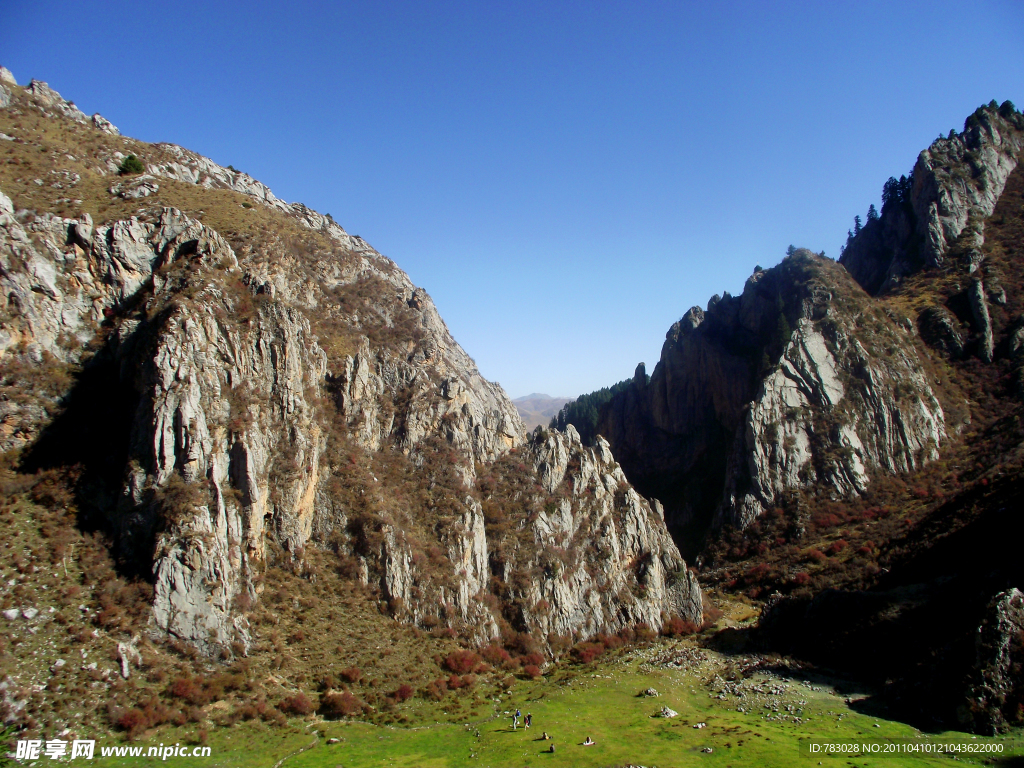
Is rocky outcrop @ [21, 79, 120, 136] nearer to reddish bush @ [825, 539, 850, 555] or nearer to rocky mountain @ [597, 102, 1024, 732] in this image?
rocky mountain @ [597, 102, 1024, 732]

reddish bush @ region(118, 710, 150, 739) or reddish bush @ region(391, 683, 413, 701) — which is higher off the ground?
reddish bush @ region(118, 710, 150, 739)

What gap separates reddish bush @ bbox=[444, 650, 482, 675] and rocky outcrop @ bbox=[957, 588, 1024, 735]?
109ft

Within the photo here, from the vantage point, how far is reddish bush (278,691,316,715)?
34.1 meters

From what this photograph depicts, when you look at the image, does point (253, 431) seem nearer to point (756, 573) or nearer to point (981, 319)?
point (756, 573)

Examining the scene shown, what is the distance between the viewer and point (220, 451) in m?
41.1

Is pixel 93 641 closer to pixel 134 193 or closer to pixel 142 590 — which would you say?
pixel 142 590

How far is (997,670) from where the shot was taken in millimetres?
31703

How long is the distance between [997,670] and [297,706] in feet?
145

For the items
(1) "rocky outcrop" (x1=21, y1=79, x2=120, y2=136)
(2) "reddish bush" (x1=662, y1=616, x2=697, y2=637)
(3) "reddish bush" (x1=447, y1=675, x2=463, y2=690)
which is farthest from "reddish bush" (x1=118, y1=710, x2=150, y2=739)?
(1) "rocky outcrop" (x1=21, y1=79, x2=120, y2=136)

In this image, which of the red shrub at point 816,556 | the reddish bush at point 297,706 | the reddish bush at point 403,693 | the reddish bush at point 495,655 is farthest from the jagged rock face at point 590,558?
the reddish bush at point 297,706

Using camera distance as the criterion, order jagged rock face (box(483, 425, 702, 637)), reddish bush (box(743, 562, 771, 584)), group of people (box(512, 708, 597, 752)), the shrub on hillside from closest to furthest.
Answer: group of people (box(512, 708, 597, 752)) → jagged rock face (box(483, 425, 702, 637)) → the shrub on hillside → reddish bush (box(743, 562, 771, 584))

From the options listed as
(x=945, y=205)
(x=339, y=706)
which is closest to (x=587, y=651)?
(x=339, y=706)

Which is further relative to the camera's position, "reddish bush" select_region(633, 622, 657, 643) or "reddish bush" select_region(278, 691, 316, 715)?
"reddish bush" select_region(633, 622, 657, 643)

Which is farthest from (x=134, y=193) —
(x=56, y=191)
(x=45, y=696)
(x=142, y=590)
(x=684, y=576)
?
(x=684, y=576)
